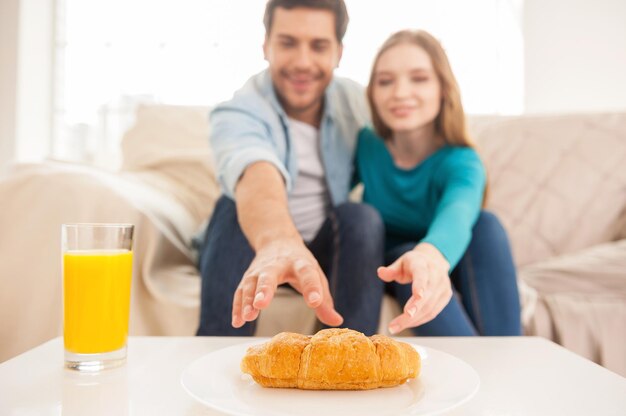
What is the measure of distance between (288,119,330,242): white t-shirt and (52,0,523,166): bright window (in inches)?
83.1

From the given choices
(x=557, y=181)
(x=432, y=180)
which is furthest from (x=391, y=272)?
(x=557, y=181)

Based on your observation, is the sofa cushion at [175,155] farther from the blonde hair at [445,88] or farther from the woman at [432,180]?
the blonde hair at [445,88]

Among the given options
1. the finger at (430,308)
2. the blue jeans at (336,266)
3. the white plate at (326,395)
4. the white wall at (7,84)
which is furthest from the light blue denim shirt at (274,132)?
the white wall at (7,84)

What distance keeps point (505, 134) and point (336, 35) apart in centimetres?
82

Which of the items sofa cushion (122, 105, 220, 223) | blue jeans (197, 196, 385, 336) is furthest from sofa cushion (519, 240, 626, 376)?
→ sofa cushion (122, 105, 220, 223)

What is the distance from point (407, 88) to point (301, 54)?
254mm

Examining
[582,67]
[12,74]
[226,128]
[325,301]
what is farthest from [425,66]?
[12,74]

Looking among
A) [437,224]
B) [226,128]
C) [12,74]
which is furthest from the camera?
[12,74]

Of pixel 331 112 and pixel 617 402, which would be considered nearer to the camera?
pixel 617 402

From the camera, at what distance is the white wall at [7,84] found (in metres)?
3.04

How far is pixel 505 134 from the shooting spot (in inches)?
72.0

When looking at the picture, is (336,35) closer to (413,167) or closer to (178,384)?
(413,167)

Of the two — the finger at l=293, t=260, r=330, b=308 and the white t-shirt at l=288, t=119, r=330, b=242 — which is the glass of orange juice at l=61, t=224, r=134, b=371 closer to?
the finger at l=293, t=260, r=330, b=308

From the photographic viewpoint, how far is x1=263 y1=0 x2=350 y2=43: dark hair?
1.21 meters
